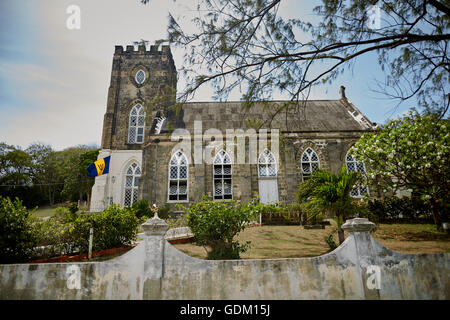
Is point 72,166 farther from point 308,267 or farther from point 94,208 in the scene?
point 308,267

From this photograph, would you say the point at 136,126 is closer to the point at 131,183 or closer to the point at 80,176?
the point at 131,183

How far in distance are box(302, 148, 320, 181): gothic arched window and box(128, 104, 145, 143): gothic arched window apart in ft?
43.4

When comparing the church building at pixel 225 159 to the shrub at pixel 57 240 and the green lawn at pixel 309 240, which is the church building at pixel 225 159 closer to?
the green lawn at pixel 309 240

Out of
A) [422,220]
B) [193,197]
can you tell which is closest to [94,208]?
[193,197]

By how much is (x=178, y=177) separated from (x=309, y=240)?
399 inches

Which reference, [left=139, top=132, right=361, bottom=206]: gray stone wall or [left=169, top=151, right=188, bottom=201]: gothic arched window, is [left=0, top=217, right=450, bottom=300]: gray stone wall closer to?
[left=139, top=132, right=361, bottom=206]: gray stone wall

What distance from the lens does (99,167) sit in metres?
18.4

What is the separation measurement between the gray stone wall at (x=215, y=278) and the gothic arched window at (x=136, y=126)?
1656 cm

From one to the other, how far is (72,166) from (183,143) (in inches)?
1071

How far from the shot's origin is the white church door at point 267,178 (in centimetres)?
1683

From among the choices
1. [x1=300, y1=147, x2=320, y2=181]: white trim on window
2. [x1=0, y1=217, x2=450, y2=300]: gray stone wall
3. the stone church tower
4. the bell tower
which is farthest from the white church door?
[x1=0, y1=217, x2=450, y2=300]: gray stone wall

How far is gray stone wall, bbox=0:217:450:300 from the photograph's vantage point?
15.5 feet

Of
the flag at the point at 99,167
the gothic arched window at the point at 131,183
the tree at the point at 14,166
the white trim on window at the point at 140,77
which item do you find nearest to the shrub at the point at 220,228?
the gothic arched window at the point at 131,183
